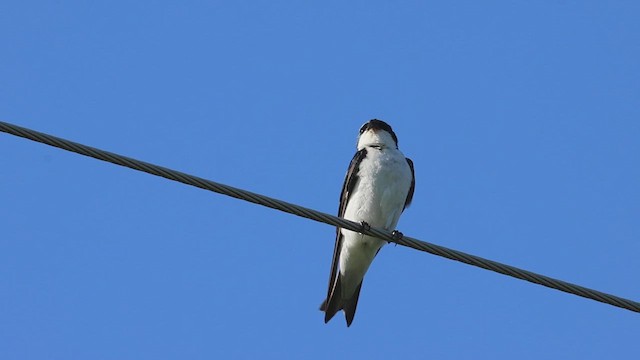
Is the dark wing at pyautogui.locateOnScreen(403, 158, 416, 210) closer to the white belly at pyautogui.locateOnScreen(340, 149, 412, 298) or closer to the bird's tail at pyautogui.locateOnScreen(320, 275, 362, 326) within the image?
the white belly at pyautogui.locateOnScreen(340, 149, 412, 298)

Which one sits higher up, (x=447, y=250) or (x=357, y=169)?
(x=357, y=169)

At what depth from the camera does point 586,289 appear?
17.0 feet

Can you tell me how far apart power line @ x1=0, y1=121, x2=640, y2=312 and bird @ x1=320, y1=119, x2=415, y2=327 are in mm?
2506

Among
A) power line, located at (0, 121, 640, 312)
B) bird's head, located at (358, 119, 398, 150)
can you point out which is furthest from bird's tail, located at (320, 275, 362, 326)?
power line, located at (0, 121, 640, 312)

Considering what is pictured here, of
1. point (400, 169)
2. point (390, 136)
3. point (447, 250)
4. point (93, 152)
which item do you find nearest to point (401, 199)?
point (400, 169)

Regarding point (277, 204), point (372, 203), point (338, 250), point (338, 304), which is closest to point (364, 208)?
point (372, 203)

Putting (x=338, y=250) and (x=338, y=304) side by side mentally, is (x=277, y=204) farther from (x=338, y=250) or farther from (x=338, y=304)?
(x=338, y=250)

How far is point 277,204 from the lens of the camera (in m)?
5.24

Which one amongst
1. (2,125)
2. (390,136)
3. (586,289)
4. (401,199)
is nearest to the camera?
(2,125)

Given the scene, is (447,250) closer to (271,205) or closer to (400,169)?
(271,205)

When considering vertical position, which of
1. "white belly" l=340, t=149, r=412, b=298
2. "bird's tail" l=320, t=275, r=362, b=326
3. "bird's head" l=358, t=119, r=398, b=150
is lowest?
"bird's tail" l=320, t=275, r=362, b=326

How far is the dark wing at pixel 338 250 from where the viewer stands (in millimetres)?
8266

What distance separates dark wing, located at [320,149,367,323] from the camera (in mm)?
8266

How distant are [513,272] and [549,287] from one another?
7.2 inches
